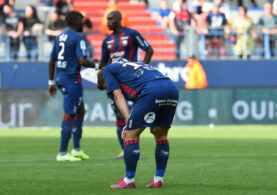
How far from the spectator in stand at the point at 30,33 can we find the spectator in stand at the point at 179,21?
444cm

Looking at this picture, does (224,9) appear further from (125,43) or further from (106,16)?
(125,43)

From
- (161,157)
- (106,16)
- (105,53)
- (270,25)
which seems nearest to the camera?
(161,157)

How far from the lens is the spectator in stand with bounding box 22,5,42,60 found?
76.0 ft

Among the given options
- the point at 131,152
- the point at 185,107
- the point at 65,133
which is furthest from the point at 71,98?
the point at 185,107

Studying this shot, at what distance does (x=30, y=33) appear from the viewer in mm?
23312

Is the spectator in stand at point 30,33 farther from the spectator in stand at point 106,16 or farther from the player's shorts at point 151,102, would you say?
the player's shorts at point 151,102

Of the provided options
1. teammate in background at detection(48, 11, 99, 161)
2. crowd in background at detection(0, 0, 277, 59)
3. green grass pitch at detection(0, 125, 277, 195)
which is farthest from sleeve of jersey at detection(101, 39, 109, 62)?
crowd in background at detection(0, 0, 277, 59)

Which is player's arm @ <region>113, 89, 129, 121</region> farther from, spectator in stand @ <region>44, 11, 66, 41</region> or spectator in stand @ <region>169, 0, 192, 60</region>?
spectator in stand @ <region>169, 0, 192, 60</region>

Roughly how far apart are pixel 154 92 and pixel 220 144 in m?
7.84

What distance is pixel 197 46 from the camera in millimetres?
23953

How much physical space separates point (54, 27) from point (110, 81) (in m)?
16.1

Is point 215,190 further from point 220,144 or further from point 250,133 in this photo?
point 250,133

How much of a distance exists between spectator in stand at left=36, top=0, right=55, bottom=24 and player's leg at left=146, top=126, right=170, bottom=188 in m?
17.8

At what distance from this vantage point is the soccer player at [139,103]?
7.70 m
